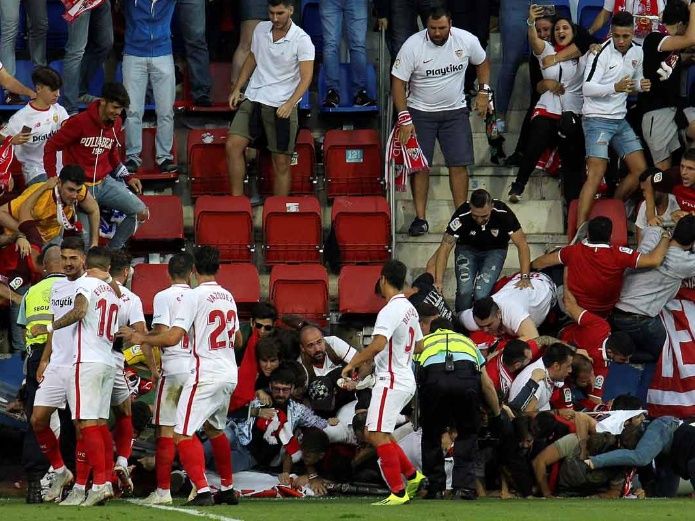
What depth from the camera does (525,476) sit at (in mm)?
12328

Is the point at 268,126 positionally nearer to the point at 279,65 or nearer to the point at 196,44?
the point at 279,65

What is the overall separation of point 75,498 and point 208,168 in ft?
16.4

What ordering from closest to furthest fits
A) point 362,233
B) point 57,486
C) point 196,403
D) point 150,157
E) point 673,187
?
point 196,403 < point 57,486 < point 673,187 < point 362,233 < point 150,157

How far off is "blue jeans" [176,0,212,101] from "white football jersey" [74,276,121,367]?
4928 millimetres

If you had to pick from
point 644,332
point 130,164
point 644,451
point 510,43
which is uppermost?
point 510,43

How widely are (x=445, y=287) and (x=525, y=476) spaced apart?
2.97 metres

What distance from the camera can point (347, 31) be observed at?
51.1 feet

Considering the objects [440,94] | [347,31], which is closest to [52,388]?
[440,94]

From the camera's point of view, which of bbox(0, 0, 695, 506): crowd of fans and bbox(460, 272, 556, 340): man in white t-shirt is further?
bbox(460, 272, 556, 340): man in white t-shirt

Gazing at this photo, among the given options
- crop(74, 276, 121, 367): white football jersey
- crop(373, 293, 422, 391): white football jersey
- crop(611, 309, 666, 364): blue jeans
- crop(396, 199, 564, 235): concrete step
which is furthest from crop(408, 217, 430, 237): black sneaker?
crop(74, 276, 121, 367): white football jersey

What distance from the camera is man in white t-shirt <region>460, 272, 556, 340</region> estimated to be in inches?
532

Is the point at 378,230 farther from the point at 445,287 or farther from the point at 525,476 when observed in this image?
the point at 525,476

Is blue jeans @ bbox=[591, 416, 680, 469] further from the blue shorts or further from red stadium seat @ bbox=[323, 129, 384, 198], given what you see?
red stadium seat @ bbox=[323, 129, 384, 198]

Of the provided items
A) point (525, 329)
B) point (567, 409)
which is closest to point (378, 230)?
point (525, 329)
